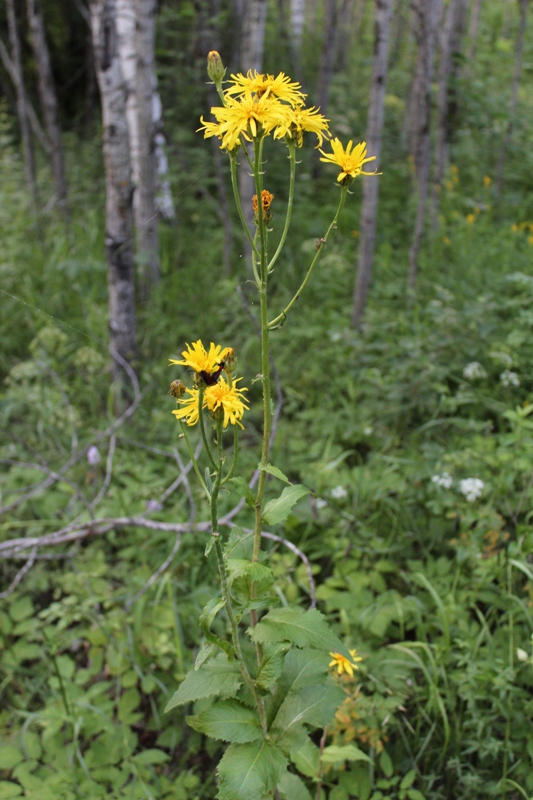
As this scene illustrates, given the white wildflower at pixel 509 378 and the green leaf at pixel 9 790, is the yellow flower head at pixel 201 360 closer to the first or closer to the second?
the green leaf at pixel 9 790

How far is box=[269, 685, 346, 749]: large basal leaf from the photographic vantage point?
118 centimetres

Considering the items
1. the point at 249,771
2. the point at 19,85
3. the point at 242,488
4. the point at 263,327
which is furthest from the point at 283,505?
the point at 19,85

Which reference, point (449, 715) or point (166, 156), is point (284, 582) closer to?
point (449, 715)

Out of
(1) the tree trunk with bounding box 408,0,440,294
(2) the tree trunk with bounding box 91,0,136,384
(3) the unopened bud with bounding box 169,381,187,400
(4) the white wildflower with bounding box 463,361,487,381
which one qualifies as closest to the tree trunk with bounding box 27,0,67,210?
(2) the tree trunk with bounding box 91,0,136,384

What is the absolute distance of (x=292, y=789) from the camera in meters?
1.39

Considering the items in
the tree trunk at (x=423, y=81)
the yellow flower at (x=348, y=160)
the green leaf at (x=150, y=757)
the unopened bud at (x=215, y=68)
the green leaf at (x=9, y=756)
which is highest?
the tree trunk at (x=423, y=81)

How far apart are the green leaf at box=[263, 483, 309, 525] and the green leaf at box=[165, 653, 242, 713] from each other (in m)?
0.33

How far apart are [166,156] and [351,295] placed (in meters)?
2.98

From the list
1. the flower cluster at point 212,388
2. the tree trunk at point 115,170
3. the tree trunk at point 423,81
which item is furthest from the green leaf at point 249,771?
the tree trunk at point 423,81

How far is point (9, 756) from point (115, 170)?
2643 millimetres

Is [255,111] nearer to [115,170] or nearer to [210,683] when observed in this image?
[210,683]

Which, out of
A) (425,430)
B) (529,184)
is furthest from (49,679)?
(529,184)

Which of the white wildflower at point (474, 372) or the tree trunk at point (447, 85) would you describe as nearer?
the white wildflower at point (474, 372)

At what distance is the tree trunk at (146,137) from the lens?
153 inches
